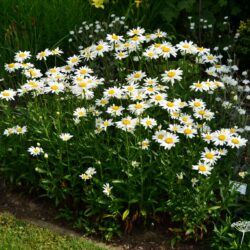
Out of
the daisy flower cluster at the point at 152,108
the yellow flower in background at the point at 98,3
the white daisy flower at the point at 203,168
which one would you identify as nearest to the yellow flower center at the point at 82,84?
the daisy flower cluster at the point at 152,108

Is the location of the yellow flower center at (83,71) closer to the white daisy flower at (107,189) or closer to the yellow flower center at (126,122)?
the yellow flower center at (126,122)

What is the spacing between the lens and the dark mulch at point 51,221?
12.4 ft

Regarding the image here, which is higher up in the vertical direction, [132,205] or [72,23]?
[72,23]

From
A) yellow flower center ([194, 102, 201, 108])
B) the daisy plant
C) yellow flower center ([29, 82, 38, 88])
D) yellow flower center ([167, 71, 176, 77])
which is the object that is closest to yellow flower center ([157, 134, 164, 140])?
the daisy plant

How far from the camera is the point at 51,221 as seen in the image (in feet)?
13.2

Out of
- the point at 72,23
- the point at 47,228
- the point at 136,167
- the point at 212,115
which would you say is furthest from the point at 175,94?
the point at 72,23

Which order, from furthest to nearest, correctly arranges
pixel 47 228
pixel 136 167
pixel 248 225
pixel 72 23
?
pixel 72 23
pixel 47 228
pixel 136 167
pixel 248 225

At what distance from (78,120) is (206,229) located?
1074mm

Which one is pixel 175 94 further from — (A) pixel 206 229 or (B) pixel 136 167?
(A) pixel 206 229

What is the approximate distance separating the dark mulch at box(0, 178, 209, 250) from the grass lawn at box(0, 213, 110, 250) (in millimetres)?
64

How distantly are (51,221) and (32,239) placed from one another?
0.70 feet

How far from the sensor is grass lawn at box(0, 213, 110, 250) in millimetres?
3781

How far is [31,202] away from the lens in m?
4.21

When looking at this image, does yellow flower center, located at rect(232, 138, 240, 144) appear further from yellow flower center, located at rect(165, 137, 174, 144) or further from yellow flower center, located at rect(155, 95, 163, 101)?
yellow flower center, located at rect(155, 95, 163, 101)
